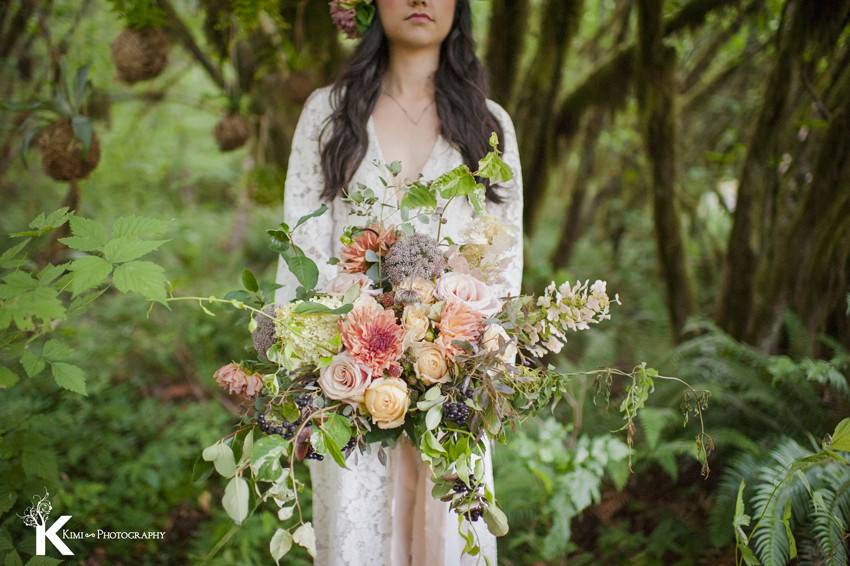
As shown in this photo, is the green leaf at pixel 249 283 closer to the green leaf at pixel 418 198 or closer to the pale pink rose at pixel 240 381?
the pale pink rose at pixel 240 381

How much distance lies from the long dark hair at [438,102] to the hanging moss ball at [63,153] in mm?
1388

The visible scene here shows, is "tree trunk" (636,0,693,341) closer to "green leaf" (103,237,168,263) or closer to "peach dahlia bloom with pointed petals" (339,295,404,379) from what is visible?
"peach dahlia bloom with pointed petals" (339,295,404,379)

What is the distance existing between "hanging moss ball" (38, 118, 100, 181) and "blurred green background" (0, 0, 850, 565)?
2cm

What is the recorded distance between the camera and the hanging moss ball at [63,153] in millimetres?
2785

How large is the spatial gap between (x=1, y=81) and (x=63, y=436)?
9.01 feet

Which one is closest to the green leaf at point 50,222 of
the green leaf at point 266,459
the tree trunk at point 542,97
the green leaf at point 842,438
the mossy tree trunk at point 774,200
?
the green leaf at point 266,459

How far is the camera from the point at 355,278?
1.54m

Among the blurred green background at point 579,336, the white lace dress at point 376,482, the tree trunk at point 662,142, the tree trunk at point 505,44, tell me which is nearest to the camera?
the white lace dress at point 376,482

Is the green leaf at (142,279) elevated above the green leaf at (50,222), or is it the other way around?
the green leaf at (50,222)

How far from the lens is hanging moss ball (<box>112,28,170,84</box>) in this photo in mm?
3135

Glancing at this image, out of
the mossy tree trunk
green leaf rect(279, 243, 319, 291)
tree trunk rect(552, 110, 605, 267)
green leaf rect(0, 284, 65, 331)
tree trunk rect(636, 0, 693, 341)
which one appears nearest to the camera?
green leaf rect(0, 284, 65, 331)

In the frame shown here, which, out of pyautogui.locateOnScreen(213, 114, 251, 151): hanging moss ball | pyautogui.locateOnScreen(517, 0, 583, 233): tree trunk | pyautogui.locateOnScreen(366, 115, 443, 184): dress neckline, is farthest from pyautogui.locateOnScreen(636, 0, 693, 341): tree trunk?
pyautogui.locateOnScreen(213, 114, 251, 151): hanging moss ball

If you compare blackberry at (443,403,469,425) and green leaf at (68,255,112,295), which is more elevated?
green leaf at (68,255,112,295)

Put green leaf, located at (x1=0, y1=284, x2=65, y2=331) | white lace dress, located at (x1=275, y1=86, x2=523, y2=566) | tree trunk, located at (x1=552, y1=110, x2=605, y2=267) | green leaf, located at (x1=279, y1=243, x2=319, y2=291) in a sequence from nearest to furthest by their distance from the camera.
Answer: green leaf, located at (x1=0, y1=284, x2=65, y2=331) → green leaf, located at (x1=279, y1=243, x2=319, y2=291) → white lace dress, located at (x1=275, y1=86, x2=523, y2=566) → tree trunk, located at (x1=552, y1=110, x2=605, y2=267)
